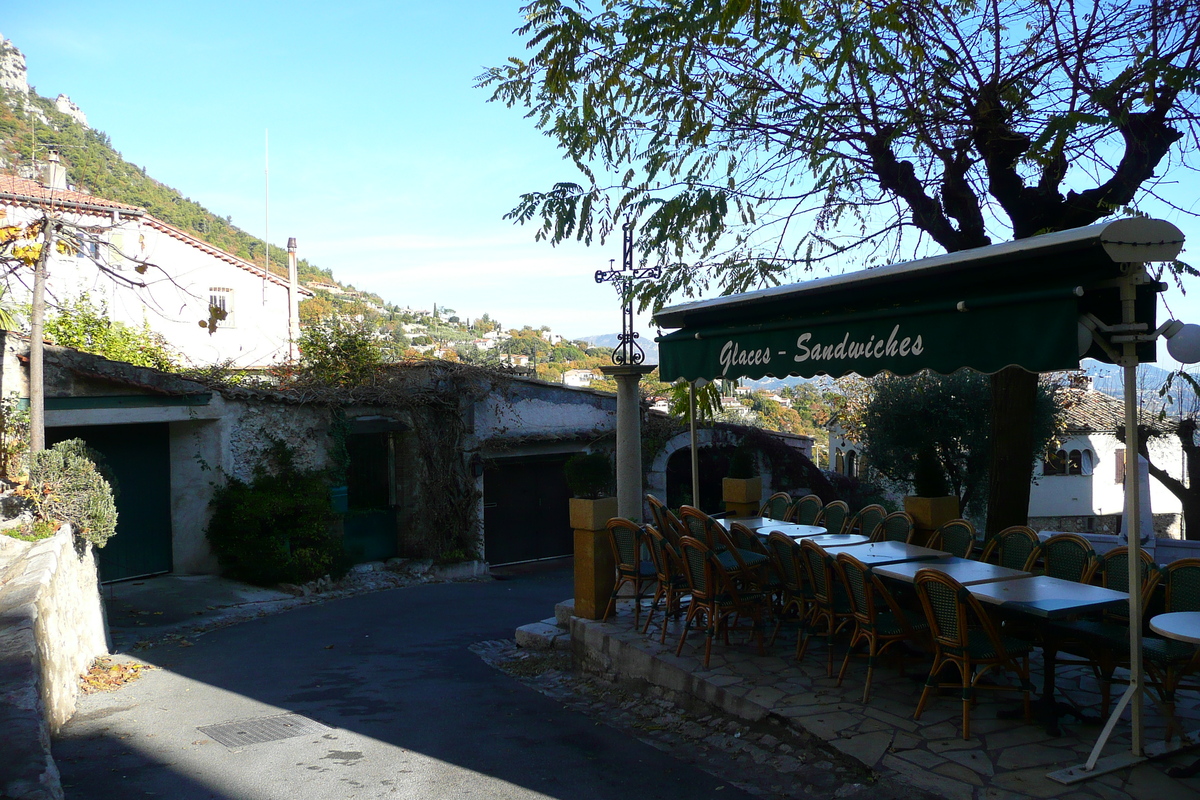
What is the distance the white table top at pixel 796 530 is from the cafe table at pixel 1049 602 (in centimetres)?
209

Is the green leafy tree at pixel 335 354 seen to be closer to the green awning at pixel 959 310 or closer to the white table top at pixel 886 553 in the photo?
the green awning at pixel 959 310

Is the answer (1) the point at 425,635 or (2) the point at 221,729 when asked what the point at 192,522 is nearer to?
(1) the point at 425,635

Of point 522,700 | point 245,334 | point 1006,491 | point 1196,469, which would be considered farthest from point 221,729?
point 245,334

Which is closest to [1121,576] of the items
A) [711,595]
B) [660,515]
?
[711,595]

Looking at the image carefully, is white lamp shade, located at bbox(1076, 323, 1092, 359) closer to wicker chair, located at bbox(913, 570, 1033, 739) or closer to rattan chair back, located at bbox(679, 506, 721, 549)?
wicker chair, located at bbox(913, 570, 1033, 739)

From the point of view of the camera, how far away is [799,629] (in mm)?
5828

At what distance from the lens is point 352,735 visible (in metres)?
5.17

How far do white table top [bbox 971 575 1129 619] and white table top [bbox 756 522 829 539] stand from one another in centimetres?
204

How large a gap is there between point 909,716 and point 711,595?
1576mm

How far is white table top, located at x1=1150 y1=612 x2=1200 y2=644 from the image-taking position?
3.51 m

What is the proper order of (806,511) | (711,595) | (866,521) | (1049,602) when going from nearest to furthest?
1. (1049,602)
2. (711,595)
3. (866,521)
4. (806,511)

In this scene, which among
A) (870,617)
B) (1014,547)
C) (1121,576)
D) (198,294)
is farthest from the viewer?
(198,294)

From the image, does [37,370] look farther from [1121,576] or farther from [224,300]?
[224,300]

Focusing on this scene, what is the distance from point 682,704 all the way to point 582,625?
1566 millimetres
